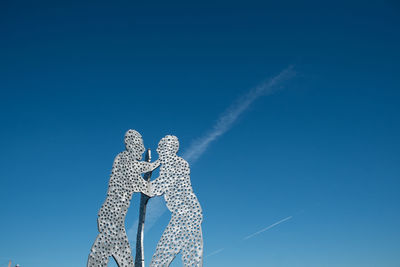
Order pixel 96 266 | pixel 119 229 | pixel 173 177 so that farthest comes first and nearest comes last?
pixel 173 177 → pixel 119 229 → pixel 96 266

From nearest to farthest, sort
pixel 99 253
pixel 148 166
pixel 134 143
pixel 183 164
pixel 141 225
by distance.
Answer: pixel 99 253
pixel 141 225
pixel 134 143
pixel 148 166
pixel 183 164

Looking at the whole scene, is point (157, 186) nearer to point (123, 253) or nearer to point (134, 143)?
point (134, 143)

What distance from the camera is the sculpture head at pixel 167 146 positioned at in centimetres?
1008

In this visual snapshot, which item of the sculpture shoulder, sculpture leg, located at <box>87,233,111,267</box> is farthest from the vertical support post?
sculpture leg, located at <box>87,233,111,267</box>

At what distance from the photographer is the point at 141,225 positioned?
923cm

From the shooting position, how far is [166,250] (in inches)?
348

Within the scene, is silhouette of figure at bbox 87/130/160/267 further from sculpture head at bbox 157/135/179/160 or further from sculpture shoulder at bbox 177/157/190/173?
sculpture shoulder at bbox 177/157/190/173

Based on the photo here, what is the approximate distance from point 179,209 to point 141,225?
1026 millimetres

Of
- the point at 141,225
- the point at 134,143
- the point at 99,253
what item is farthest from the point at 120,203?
the point at 134,143

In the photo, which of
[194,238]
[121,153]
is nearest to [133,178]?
[121,153]

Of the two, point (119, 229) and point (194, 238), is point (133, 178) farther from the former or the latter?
point (194, 238)

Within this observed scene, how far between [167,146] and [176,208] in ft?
5.74

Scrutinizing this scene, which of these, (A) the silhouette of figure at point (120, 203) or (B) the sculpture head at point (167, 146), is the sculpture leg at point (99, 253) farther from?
(B) the sculpture head at point (167, 146)

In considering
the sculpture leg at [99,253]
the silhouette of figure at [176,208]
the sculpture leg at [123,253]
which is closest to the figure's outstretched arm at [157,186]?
the silhouette of figure at [176,208]
